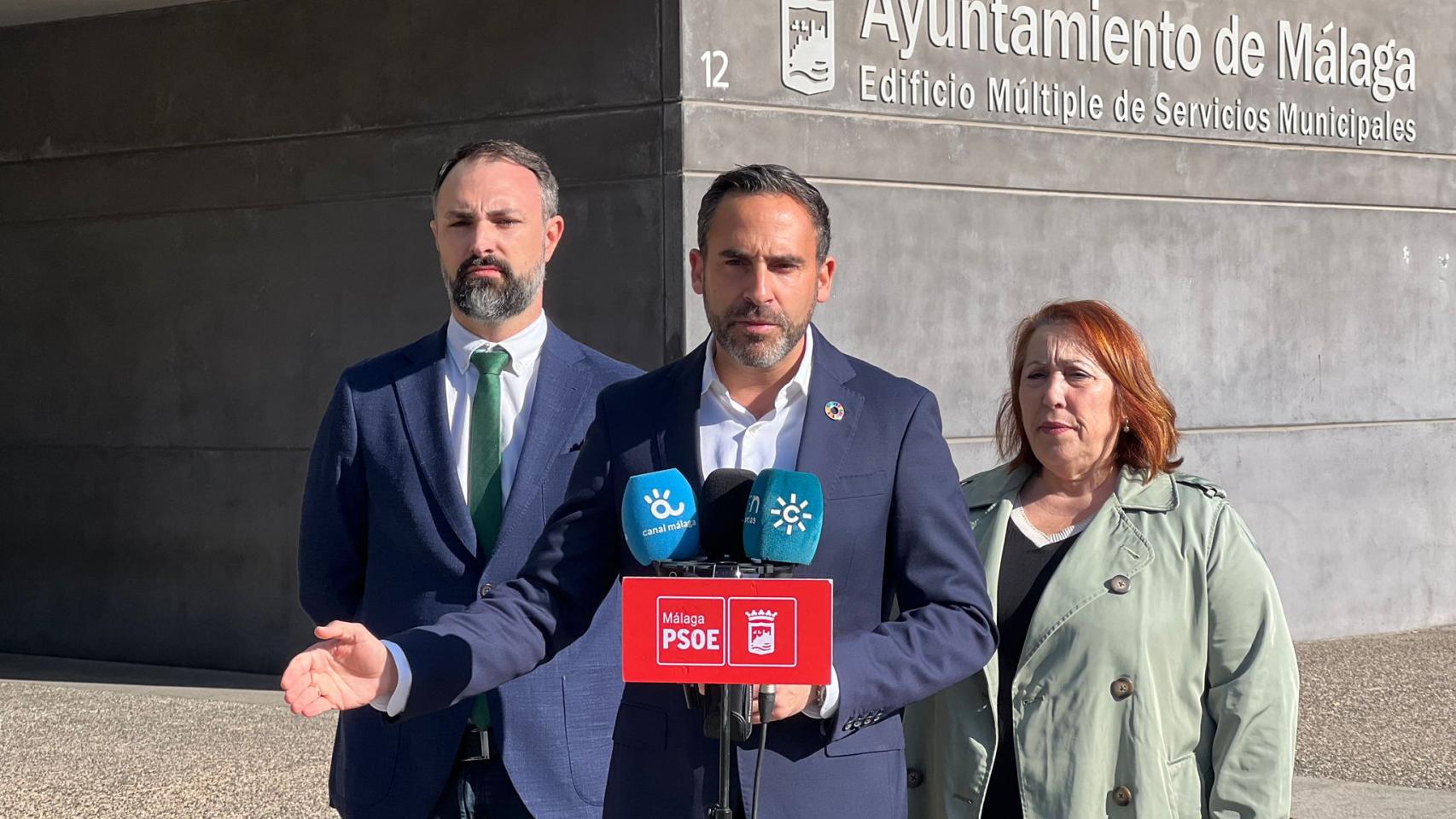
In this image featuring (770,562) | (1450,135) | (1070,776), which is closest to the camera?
(770,562)

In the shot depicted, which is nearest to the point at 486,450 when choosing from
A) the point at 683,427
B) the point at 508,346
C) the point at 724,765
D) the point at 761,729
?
the point at 508,346

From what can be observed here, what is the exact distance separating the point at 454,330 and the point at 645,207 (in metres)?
4.82

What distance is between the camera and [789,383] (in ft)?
10.0

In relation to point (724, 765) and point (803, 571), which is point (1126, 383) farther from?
point (724, 765)

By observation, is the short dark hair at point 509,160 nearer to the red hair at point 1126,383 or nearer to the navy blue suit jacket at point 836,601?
the navy blue suit jacket at point 836,601

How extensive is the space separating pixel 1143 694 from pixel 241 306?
7.66 metres

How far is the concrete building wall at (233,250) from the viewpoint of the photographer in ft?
29.2

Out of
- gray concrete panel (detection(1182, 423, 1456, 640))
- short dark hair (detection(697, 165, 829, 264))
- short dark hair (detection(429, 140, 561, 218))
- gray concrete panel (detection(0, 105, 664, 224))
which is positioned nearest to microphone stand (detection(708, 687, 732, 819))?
short dark hair (detection(697, 165, 829, 264))

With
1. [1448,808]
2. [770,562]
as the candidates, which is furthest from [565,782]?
[1448,808]

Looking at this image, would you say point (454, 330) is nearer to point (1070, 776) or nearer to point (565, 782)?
point (565, 782)

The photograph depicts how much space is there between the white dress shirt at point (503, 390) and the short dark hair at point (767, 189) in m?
0.94

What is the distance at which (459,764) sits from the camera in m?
3.62

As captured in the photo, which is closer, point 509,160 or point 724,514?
point 724,514

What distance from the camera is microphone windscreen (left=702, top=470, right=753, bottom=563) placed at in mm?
2748
